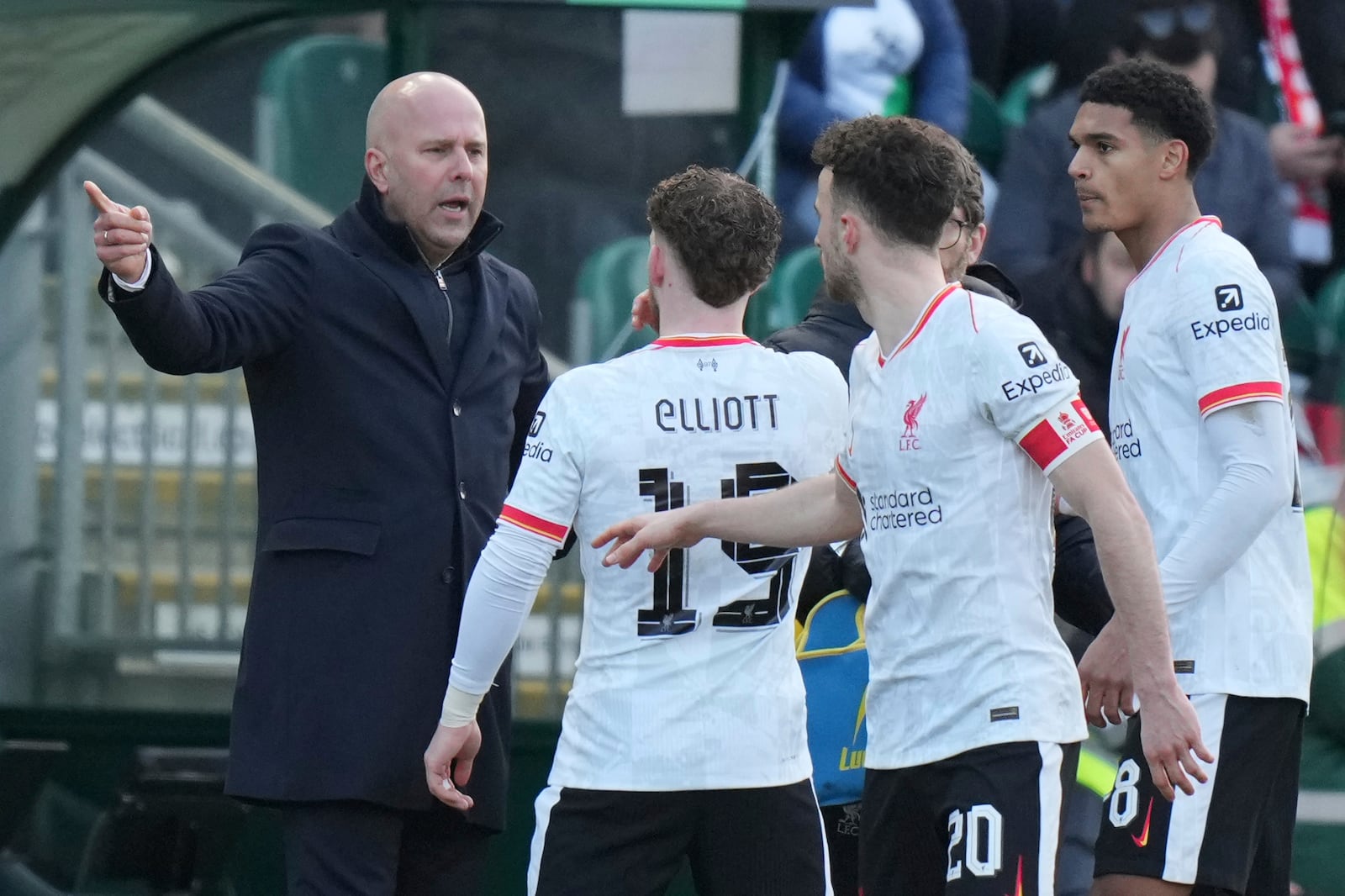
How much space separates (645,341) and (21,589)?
186 cm

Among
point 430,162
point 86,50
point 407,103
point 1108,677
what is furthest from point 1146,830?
point 86,50

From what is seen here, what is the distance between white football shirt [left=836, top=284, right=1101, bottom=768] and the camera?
10.7 ft

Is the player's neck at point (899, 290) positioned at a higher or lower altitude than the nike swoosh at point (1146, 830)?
higher

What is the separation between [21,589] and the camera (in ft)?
19.0

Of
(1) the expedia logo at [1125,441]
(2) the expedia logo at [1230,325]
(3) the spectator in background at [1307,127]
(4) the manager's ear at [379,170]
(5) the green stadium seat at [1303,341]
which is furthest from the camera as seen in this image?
(3) the spectator in background at [1307,127]

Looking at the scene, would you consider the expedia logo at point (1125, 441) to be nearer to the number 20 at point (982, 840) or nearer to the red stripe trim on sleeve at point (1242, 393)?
the red stripe trim on sleeve at point (1242, 393)

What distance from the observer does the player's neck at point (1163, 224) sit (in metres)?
3.92

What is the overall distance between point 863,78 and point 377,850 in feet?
11.4

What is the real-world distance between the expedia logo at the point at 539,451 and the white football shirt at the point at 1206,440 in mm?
1091

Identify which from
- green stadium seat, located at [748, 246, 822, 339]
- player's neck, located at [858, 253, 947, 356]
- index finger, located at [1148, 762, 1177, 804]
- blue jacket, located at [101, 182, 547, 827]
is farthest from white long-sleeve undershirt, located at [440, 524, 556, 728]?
green stadium seat, located at [748, 246, 822, 339]

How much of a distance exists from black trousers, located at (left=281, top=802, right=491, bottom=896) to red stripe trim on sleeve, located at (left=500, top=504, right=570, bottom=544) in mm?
763

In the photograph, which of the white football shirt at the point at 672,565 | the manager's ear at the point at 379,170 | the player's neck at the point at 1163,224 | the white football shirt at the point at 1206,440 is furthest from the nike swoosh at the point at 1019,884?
the manager's ear at the point at 379,170

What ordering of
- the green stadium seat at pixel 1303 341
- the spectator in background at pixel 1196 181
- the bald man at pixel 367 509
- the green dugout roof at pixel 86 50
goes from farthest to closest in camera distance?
the green stadium seat at pixel 1303 341
the spectator in background at pixel 1196 181
the green dugout roof at pixel 86 50
the bald man at pixel 367 509

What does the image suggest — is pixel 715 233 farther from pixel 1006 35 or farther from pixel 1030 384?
pixel 1006 35
